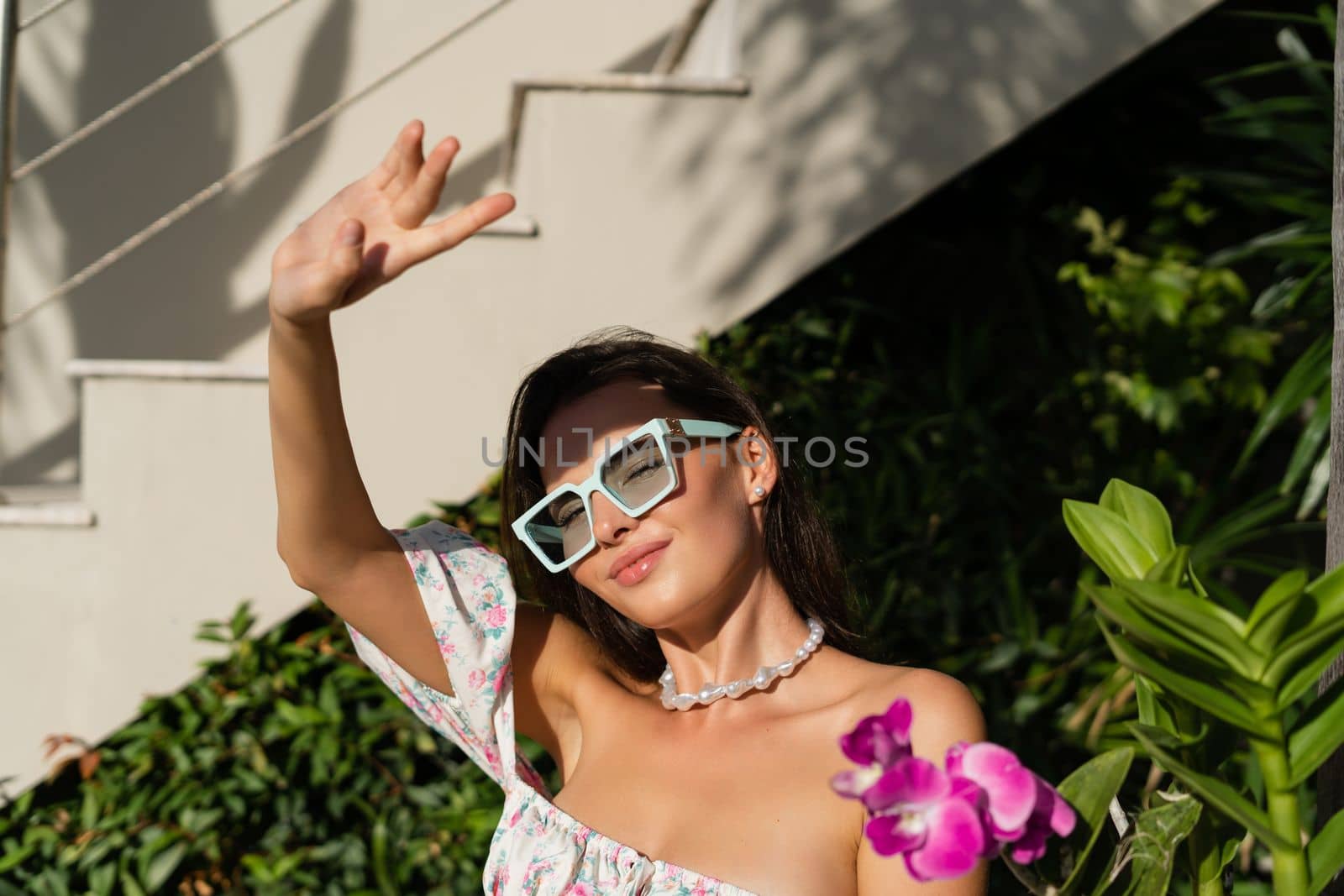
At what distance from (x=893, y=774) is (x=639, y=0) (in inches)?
118

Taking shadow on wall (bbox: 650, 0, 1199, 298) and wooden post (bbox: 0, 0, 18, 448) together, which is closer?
wooden post (bbox: 0, 0, 18, 448)

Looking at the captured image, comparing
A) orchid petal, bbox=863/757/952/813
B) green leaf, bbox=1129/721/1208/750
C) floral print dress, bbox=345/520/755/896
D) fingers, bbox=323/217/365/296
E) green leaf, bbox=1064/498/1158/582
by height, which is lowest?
floral print dress, bbox=345/520/755/896

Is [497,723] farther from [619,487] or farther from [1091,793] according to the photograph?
[1091,793]

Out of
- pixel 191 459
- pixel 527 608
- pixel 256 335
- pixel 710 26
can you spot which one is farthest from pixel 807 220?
pixel 256 335

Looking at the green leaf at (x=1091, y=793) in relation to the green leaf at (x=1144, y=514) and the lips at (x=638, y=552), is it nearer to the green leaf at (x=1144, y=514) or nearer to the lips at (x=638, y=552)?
the green leaf at (x=1144, y=514)

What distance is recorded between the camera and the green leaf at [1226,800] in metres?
0.89

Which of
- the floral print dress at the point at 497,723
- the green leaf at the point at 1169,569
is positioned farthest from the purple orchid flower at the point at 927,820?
the floral print dress at the point at 497,723

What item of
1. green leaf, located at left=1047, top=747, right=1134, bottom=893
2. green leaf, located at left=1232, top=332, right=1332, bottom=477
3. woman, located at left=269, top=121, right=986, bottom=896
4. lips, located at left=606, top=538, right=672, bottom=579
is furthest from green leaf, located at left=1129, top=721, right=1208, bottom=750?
green leaf, located at left=1232, top=332, right=1332, bottom=477

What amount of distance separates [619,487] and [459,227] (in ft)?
1.52

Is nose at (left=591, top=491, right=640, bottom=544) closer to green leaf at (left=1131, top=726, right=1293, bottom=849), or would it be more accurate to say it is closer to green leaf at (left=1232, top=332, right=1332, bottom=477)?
green leaf at (left=1131, top=726, right=1293, bottom=849)

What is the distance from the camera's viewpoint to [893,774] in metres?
0.73

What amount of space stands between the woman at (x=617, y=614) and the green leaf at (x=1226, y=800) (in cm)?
45

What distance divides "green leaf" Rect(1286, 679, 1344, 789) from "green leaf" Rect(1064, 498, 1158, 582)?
18 cm

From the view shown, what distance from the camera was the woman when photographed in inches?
54.7
